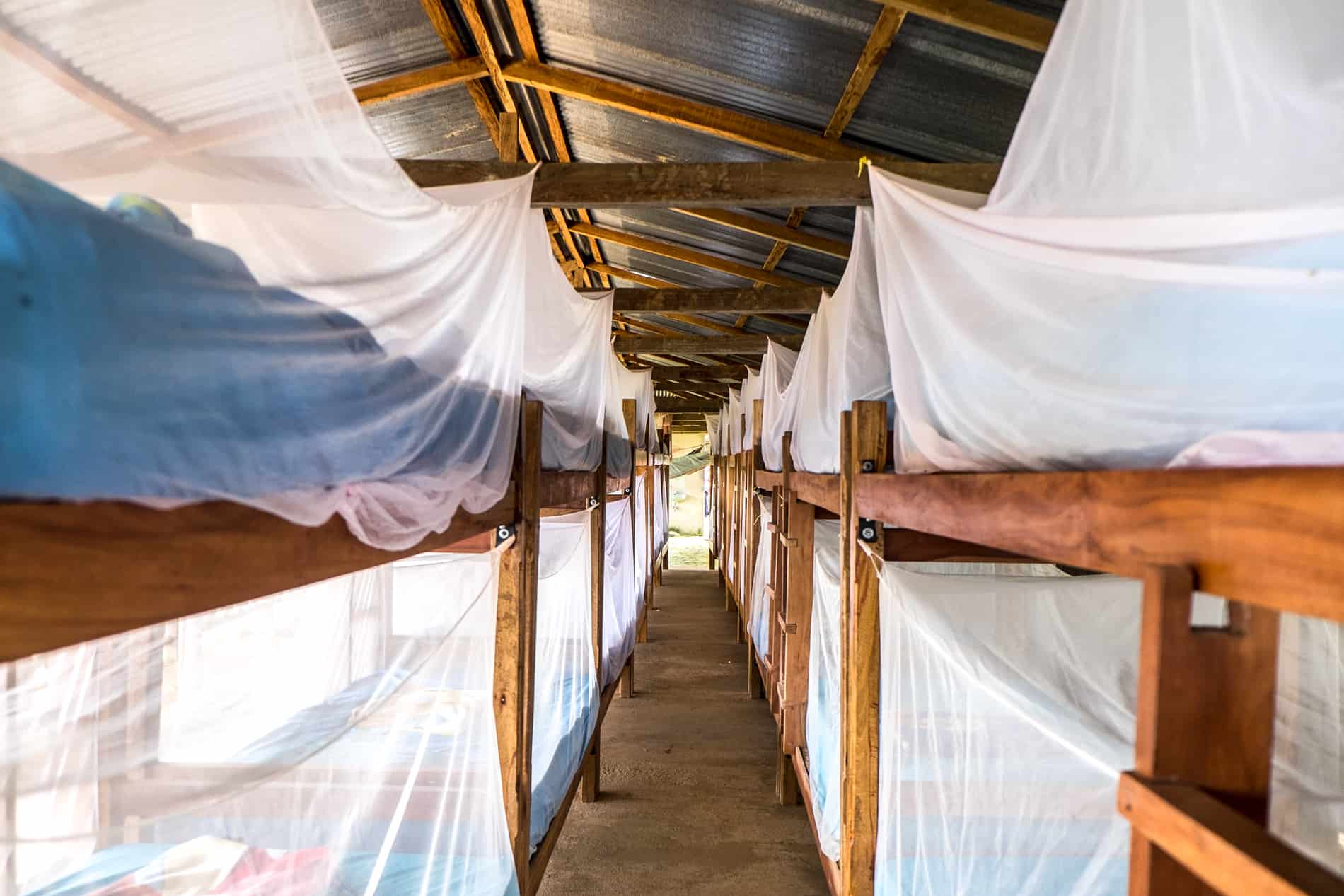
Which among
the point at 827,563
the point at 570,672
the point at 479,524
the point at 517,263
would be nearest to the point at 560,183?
the point at 517,263

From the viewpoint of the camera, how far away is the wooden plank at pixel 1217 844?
62 cm

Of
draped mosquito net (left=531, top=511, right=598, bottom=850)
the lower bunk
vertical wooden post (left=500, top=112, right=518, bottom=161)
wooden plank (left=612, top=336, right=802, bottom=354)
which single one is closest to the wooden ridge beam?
wooden plank (left=612, top=336, right=802, bottom=354)

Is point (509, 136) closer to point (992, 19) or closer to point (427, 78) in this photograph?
point (427, 78)

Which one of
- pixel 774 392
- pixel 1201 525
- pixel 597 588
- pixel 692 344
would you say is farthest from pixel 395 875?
pixel 692 344

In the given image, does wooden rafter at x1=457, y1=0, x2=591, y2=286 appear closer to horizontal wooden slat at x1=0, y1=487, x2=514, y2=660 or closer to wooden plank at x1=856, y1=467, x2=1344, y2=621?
horizontal wooden slat at x1=0, y1=487, x2=514, y2=660

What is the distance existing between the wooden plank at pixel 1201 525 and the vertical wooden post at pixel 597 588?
11.4 feet

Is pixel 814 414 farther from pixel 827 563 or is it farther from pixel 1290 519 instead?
pixel 1290 519

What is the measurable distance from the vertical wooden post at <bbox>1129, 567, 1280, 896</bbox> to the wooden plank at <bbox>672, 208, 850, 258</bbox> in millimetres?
3889

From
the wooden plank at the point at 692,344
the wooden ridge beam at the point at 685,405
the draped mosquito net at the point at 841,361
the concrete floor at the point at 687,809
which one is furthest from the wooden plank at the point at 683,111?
the wooden ridge beam at the point at 685,405

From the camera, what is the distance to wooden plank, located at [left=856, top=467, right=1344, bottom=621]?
66cm

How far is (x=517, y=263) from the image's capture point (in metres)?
2.25

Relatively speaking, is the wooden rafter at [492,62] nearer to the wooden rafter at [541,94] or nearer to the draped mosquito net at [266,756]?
the wooden rafter at [541,94]

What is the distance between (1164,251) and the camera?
3.21 ft

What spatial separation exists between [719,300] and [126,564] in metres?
5.12
